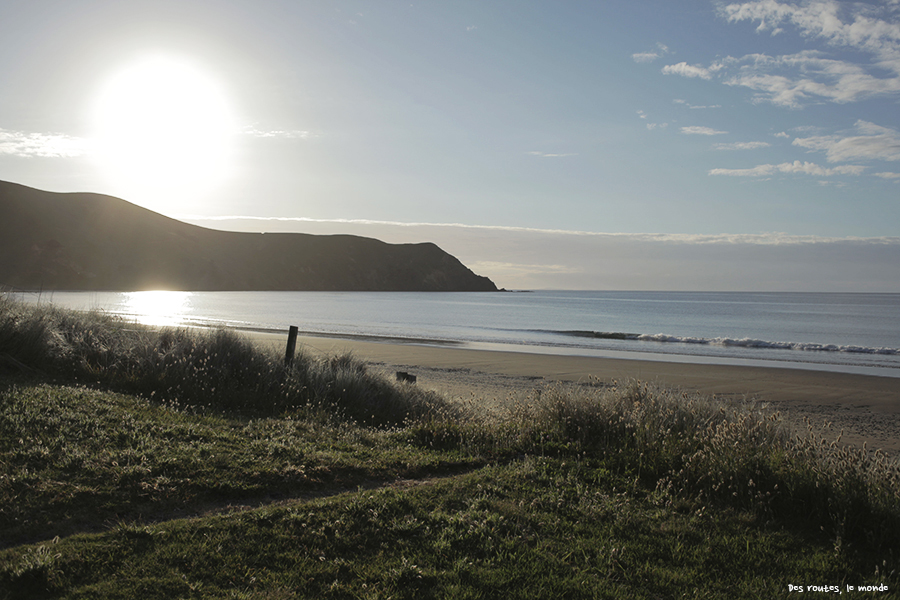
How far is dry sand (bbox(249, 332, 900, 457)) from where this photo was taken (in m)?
12.5

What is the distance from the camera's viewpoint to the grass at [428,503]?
3.64 metres

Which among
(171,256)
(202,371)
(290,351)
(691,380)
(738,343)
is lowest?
(691,380)

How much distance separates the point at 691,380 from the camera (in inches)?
714

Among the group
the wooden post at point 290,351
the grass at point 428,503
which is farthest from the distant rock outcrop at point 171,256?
the grass at point 428,503

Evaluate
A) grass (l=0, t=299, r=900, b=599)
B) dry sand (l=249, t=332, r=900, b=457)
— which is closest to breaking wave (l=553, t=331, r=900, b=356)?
dry sand (l=249, t=332, r=900, b=457)

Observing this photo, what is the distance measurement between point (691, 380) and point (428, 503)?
51.3ft

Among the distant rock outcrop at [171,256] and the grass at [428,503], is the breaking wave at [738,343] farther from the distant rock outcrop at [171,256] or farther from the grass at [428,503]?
the distant rock outcrop at [171,256]

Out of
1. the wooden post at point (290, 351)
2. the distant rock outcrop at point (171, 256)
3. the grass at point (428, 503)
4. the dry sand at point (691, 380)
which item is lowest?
the dry sand at point (691, 380)

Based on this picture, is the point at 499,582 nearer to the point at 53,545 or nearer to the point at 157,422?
the point at 53,545

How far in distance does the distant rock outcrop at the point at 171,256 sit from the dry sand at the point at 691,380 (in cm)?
8663

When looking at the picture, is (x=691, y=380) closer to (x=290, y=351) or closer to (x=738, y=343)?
(x=290, y=351)

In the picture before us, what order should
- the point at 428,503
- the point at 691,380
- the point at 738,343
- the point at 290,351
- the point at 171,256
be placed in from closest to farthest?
the point at 428,503
the point at 290,351
the point at 691,380
the point at 738,343
the point at 171,256

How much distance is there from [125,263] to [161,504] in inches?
4496

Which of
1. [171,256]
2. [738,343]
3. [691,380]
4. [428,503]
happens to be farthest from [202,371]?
[171,256]
